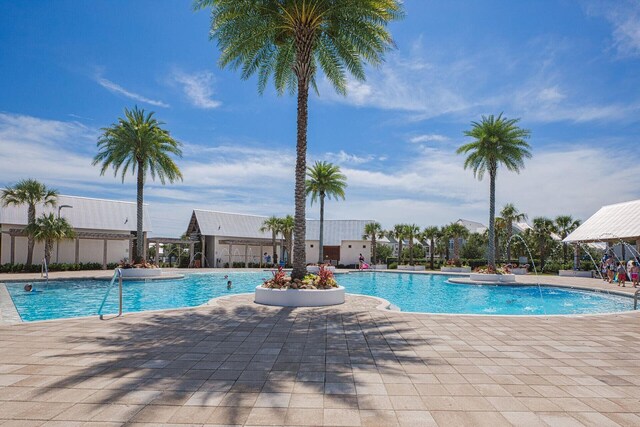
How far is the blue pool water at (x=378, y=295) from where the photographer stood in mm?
15341

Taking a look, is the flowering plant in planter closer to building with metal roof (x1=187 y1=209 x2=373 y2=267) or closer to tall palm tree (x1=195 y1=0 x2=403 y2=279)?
tall palm tree (x1=195 y1=0 x2=403 y2=279)

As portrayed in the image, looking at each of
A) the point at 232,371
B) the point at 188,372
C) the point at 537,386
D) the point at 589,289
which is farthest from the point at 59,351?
the point at 589,289

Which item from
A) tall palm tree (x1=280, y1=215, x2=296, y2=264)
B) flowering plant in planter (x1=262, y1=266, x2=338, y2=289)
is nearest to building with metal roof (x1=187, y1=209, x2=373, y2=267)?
tall palm tree (x1=280, y1=215, x2=296, y2=264)

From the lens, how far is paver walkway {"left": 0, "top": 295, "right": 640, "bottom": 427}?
426 centimetres

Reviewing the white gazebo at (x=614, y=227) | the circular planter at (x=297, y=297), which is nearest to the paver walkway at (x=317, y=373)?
the circular planter at (x=297, y=297)

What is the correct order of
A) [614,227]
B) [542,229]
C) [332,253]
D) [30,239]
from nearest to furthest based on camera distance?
[30,239], [614,227], [542,229], [332,253]

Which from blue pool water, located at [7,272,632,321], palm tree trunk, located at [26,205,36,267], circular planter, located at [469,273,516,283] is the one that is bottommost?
blue pool water, located at [7,272,632,321]

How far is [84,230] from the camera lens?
35000 millimetres

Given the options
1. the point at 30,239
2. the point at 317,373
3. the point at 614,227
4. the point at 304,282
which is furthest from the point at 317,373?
the point at 614,227

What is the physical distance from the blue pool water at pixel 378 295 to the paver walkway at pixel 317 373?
21.7ft

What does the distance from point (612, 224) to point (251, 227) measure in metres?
33.2

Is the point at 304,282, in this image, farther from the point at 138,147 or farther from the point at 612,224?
the point at 612,224

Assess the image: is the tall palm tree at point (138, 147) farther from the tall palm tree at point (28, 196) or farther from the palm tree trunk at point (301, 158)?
the palm tree trunk at point (301, 158)

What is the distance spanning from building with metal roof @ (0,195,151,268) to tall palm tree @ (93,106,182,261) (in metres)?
8.52
